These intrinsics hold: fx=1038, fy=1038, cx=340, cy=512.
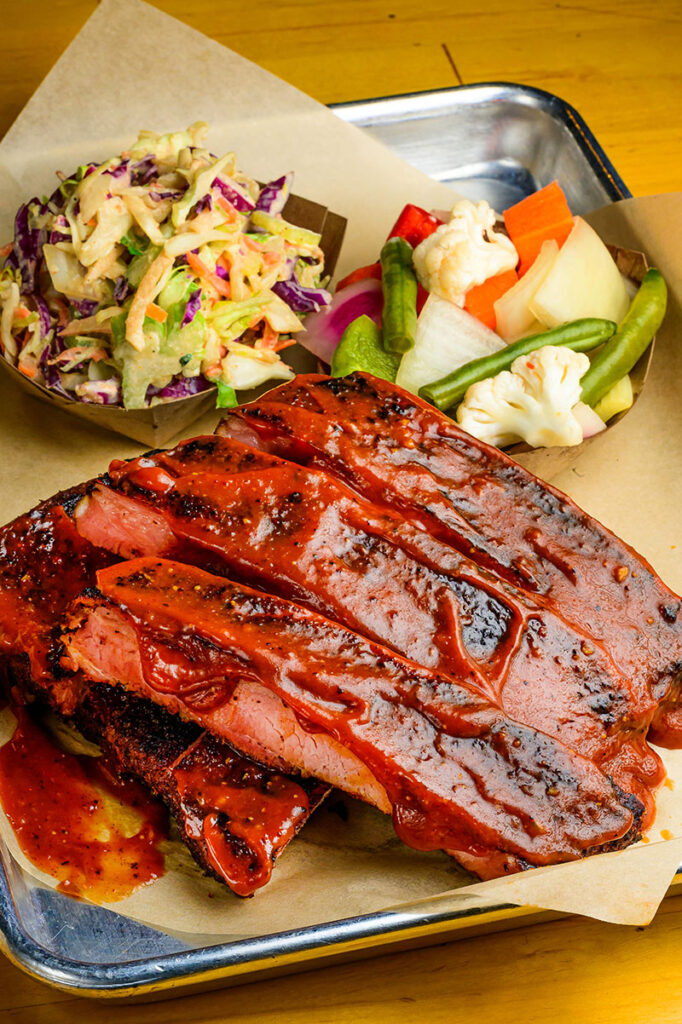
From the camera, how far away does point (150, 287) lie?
3326 millimetres

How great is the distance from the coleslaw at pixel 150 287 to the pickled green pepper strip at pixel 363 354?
235mm

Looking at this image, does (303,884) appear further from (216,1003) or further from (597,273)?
(597,273)

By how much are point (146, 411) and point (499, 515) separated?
1.34 metres

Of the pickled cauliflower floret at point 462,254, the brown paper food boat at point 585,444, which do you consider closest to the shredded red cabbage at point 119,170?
the pickled cauliflower floret at point 462,254

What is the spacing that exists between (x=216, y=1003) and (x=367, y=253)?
2.75 meters

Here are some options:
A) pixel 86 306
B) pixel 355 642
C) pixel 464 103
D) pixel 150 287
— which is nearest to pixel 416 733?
pixel 355 642

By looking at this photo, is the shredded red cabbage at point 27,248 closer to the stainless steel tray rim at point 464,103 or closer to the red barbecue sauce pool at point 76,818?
the stainless steel tray rim at point 464,103

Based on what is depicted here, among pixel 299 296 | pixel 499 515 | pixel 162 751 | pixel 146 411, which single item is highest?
pixel 499 515

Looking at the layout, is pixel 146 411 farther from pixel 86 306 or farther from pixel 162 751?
pixel 162 751

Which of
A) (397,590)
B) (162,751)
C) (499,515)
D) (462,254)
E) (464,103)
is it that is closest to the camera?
(397,590)

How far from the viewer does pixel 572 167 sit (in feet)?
14.5

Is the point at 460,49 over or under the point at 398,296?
over

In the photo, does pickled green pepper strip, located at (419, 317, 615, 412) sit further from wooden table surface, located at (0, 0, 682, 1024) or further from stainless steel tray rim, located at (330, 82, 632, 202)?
wooden table surface, located at (0, 0, 682, 1024)

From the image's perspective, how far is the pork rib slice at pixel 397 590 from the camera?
2379 mm
